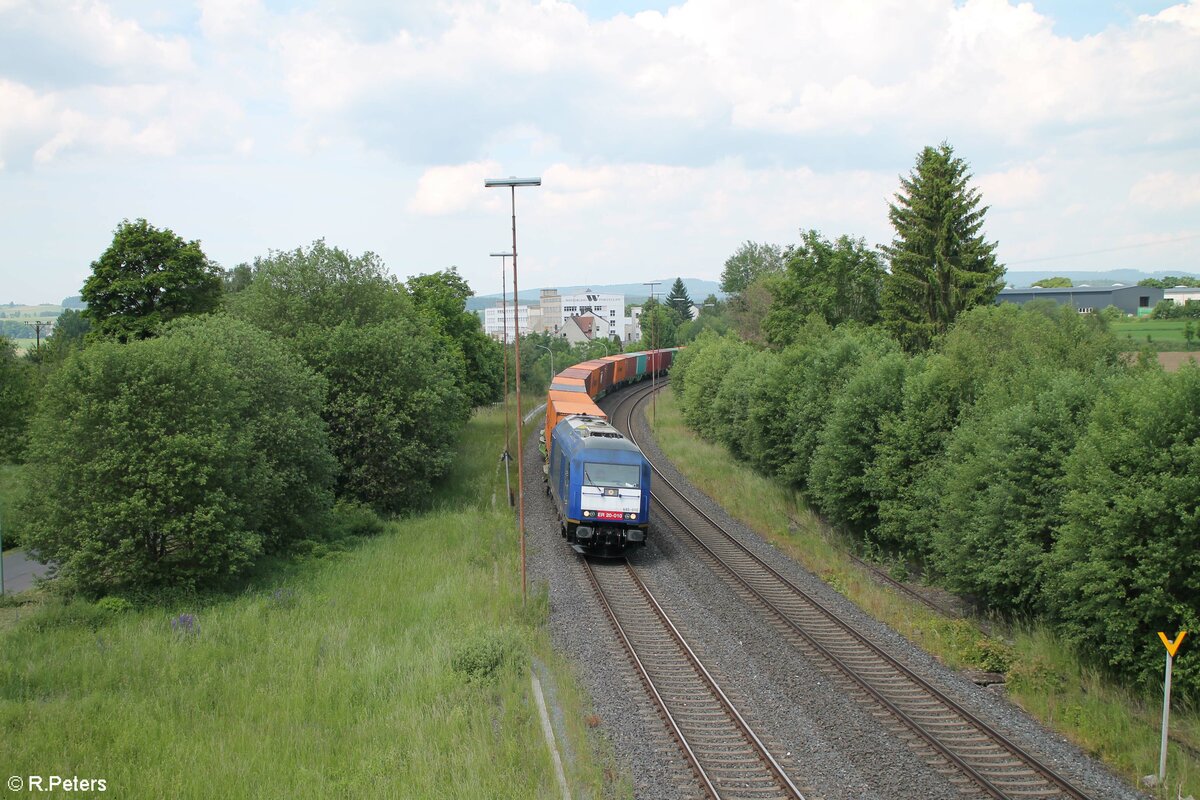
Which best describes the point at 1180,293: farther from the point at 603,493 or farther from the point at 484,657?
the point at 484,657

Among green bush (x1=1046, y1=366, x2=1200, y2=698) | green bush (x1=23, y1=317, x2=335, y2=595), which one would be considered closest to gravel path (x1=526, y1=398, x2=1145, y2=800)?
green bush (x1=1046, y1=366, x2=1200, y2=698)

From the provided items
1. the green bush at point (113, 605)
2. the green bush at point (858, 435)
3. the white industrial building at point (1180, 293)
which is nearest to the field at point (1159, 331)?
the green bush at point (858, 435)

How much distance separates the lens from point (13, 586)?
22.7m

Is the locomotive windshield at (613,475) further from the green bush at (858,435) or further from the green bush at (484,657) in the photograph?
the green bush at (484,657)

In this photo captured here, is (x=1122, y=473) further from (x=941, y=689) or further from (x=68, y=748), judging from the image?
(x=68, y=748)

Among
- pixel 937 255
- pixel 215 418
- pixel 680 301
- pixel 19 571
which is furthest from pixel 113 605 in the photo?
pixel 680 301

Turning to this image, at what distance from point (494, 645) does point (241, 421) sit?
12.4 metres

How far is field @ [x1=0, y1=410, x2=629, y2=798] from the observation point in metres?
10.9

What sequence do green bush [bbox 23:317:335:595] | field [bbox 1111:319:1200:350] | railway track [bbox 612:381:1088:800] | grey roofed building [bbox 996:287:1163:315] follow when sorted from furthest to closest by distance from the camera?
grey roofed building [bbox 996:287:1163:315], field [bbox 1111:319:1200:350], green bush [bbox 23:317:335:595], railway track [bbox 612:381:1088:800]

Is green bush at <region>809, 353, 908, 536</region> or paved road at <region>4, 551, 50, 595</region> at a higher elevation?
green bush at <region>809, 353, 908, 536</region>

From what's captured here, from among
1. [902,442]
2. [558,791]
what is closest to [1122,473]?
[902,442]

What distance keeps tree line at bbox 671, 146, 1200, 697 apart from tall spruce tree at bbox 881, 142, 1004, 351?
0.31ft

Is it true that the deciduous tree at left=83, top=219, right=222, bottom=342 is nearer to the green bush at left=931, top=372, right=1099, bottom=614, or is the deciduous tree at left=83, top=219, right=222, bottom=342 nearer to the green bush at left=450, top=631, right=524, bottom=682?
the green bush at left=450, top=631, right=524, bottom=682

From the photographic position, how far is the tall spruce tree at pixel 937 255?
40.4 metres
